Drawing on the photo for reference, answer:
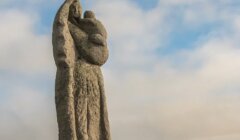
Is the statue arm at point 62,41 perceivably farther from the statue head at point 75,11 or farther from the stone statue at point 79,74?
the statue head at point 75,11

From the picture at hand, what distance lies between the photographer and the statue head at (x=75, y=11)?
16656mm

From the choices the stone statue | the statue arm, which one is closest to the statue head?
the stone statue

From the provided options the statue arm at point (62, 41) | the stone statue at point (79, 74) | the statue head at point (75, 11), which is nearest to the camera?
the stone statue at point (79, 74)

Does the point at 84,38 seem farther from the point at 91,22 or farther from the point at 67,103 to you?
the point at 67,103

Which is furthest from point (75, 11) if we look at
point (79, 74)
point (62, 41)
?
point (79, 74)

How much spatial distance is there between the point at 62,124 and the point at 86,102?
896 mm

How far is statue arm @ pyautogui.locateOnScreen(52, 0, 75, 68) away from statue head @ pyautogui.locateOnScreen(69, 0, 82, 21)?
1.57 ft

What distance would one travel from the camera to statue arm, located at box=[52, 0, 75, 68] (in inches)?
613

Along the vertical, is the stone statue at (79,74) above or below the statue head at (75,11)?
below

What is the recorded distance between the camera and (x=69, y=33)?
16.1m

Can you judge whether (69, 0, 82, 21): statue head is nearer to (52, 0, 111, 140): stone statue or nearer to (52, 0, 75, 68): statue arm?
(52, 0, 111, 140): stone statue

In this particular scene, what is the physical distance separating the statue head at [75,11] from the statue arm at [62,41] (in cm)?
48

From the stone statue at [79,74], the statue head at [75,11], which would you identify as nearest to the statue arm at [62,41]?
the stone statue at [79,74]

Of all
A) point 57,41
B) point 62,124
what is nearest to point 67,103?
point 62,124
